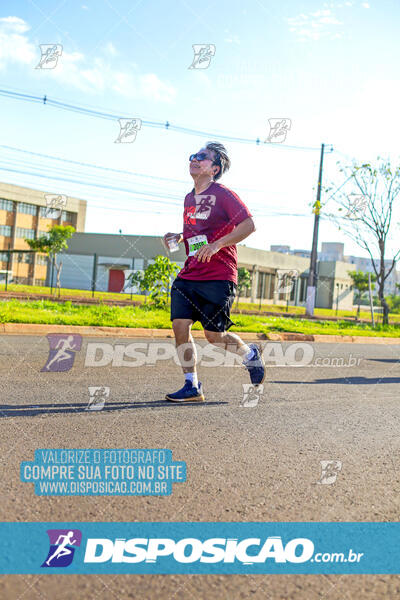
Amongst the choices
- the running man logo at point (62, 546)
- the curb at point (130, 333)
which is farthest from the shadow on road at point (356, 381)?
the curb at point (130, 333)

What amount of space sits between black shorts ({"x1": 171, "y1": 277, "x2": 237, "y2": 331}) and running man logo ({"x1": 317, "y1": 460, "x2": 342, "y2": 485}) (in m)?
1.68

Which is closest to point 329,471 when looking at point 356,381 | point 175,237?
point 175,237

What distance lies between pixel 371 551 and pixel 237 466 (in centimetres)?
89

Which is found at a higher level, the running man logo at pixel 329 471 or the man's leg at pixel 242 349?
the man's leg at pixel 242 349

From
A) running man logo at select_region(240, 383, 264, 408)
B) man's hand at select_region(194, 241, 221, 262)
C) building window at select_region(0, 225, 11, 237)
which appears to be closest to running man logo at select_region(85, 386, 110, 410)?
running man logo at select_region(240, 383, 264, 408)

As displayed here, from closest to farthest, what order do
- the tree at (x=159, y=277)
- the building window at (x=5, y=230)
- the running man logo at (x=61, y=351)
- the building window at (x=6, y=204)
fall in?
the running man logo at (x=61, y=351) < the tree at (x=159, y=277) < the building window at (x=6, y=204) < the building window at (x=5, y=230)

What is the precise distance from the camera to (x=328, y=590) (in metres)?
1.66

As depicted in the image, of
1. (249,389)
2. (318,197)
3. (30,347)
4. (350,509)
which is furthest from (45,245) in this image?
(350,509)

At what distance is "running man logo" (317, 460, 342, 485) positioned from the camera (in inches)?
102

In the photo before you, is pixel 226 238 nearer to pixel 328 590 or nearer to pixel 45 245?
pixel 328 590

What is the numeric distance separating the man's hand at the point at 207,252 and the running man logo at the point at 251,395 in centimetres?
113

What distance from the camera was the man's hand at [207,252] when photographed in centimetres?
411

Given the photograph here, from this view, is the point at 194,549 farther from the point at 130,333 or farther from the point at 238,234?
the point at 130,333

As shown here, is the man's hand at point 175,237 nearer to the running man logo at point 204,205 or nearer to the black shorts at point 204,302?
the running man logo at point 204,205
